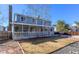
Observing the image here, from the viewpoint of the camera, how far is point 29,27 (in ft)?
12.2

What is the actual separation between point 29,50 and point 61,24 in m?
0.73

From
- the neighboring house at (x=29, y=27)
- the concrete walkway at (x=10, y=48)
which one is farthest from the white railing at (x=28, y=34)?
the concrete walkway at (x=10, y=48)

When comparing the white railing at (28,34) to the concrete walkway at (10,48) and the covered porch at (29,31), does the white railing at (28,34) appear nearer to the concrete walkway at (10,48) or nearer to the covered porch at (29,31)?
the covered porch at (29,31)

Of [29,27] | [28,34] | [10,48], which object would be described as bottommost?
[10,48]

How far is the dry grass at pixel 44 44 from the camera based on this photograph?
145 inches

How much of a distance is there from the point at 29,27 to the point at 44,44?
406 mm

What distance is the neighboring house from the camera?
366 cm

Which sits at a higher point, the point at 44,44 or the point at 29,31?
the point at 29,31

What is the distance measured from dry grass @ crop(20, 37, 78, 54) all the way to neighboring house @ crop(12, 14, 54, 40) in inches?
4.3

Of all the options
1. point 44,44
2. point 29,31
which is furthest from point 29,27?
point 44,44

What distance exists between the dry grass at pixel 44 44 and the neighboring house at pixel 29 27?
4.3 inches

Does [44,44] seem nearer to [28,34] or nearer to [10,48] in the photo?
[28,34]

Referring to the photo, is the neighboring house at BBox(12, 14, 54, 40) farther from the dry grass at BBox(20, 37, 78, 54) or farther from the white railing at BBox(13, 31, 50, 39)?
the dry grass at BBox(20, 37, 78, 54)
